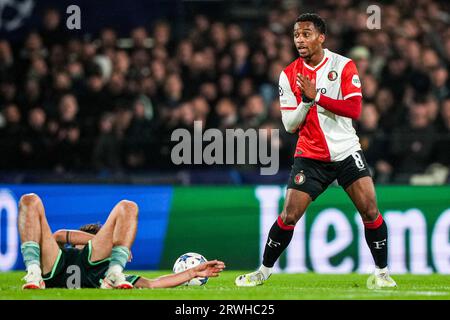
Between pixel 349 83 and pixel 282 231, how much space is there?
1418 mm

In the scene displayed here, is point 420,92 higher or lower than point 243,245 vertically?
higher

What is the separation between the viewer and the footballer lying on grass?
8602 millimetres

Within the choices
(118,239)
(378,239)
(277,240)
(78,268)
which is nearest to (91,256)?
(78,268)

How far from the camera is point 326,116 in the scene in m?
9.36

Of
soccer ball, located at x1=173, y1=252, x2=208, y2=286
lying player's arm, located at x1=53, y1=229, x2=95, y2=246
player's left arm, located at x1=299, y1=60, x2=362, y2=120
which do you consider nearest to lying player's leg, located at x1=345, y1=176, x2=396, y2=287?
player's left arm, located at x1=299, y1=60, x2=362, y2=120

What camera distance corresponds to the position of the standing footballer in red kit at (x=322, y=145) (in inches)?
362

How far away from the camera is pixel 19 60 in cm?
1581

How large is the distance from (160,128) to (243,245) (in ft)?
7.02

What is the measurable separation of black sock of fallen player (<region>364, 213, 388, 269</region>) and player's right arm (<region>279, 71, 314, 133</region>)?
42.4 inches

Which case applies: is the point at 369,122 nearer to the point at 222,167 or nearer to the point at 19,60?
the point at 222,167

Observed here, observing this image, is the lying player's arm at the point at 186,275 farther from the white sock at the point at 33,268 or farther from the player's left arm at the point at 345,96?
the player's left arm at the point at 345,96

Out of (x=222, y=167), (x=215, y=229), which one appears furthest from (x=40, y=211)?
(x=222, y=167)

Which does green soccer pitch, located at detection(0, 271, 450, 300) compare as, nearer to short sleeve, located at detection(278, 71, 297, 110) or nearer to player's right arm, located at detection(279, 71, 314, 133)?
player's right arm, located at detection(279, 71, 314, 133)

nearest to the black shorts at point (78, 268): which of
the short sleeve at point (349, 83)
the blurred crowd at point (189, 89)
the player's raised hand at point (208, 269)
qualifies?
the player's raised hand at point (208, 269)
